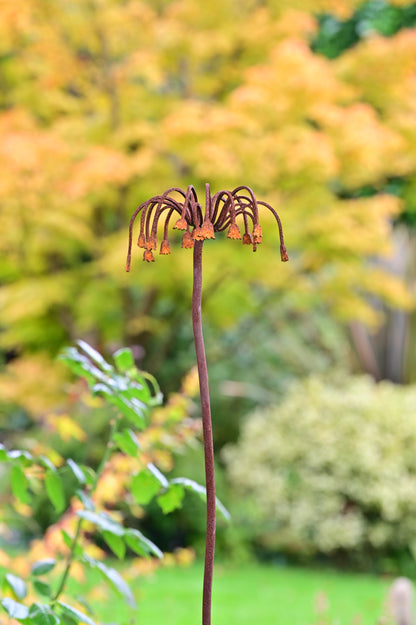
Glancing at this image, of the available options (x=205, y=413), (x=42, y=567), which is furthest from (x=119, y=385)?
(x=205, y=413)

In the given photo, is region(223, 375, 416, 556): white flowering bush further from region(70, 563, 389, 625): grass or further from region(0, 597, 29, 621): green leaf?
region(0, 597, 29, 621): green leaf

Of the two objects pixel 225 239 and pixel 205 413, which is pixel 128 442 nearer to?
pixel 205 413

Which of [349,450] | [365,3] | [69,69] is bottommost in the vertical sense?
[349,450]

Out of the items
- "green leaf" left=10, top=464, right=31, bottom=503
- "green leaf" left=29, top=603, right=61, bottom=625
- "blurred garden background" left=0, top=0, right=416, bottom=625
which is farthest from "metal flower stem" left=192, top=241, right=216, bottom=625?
"blurred garden background" left=0, top=0, right=416, bottom=625

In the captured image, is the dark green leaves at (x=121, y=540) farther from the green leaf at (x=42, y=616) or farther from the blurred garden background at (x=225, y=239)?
the blurred garden background at (x=225, y=239)

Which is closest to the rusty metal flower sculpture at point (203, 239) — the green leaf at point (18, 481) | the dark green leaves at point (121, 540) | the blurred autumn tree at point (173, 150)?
the dark green leaves at point (121, 540)

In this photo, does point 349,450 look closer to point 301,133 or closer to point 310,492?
point 310,492

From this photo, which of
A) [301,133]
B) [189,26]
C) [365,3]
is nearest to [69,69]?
[189,26]
